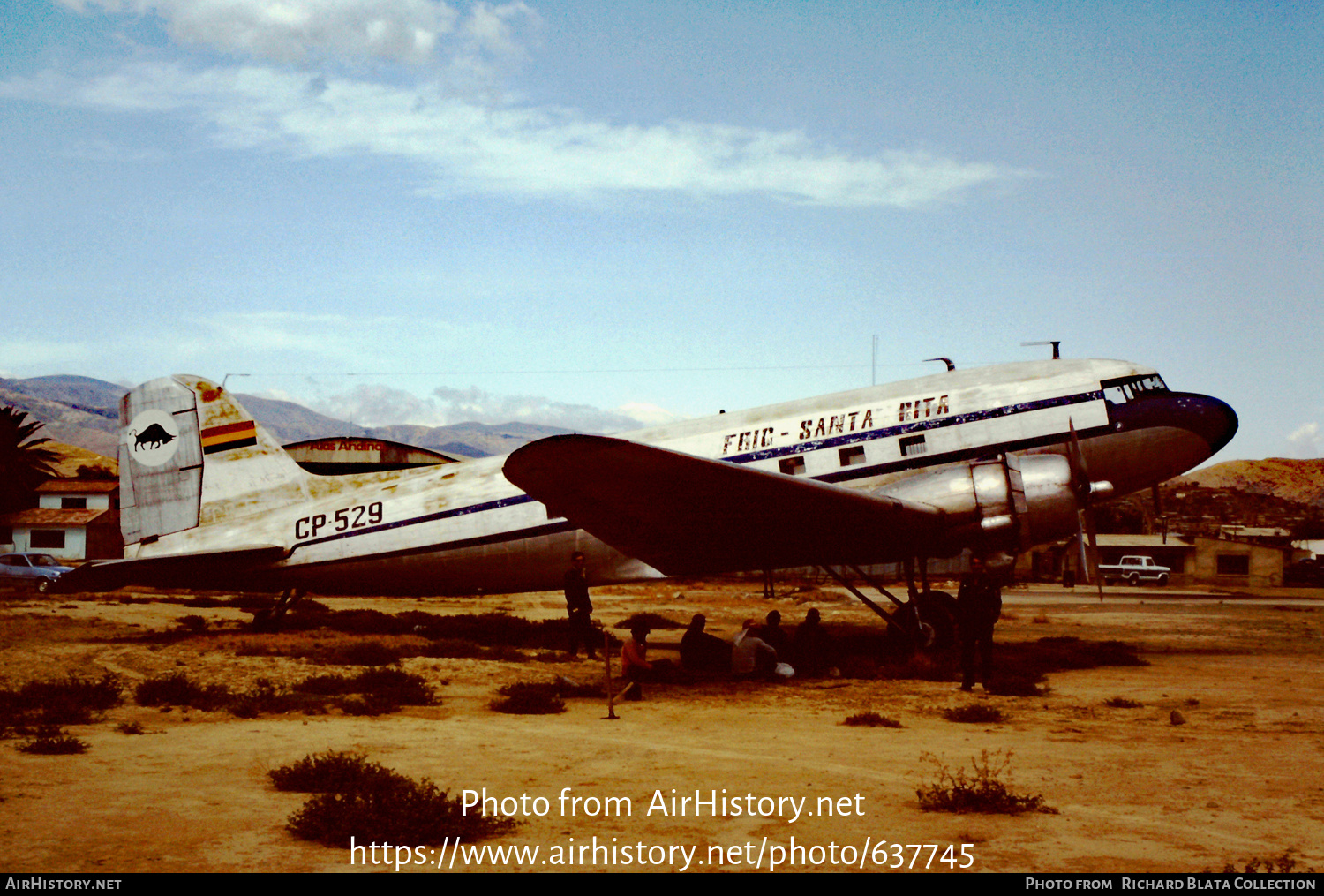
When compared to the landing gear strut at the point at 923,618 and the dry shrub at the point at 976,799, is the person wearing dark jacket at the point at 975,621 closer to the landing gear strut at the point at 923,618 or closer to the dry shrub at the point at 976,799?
the landing gear strut at the point at 923,618

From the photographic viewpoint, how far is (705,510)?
1472 centimetres

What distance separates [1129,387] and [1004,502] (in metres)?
3.86

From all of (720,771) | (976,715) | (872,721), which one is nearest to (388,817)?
(720,771)

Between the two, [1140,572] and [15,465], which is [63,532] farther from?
[1140,572]

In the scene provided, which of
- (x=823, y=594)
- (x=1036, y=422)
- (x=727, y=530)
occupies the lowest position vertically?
(x=823, y=594)

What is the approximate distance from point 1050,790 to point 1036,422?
9.67 m

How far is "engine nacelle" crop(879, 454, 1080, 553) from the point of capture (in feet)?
51.7

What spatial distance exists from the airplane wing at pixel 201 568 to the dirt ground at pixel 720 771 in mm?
1470

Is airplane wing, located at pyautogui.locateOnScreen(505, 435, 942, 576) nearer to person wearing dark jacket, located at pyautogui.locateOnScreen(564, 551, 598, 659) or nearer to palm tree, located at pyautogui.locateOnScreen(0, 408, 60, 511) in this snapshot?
person wearing dark jacket, located at pyautogui.locateOnScreen(564, 551, 598, 659)

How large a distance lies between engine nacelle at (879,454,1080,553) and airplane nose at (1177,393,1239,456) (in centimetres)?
298

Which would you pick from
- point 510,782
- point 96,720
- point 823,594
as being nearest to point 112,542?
point 823,594

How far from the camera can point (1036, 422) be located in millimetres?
16938
